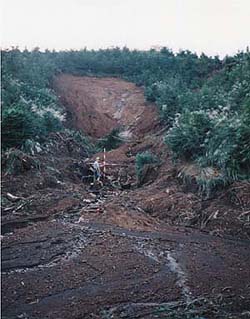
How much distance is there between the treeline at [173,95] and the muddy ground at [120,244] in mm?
629

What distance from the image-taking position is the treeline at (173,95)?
8.02m

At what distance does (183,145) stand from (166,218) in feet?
7.57

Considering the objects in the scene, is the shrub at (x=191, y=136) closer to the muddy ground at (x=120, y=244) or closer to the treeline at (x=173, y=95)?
the treeline at (x=173, y=95)

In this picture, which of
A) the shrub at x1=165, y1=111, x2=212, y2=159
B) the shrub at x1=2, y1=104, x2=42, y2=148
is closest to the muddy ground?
the shrub at x1=165, y1=111, x2=212, y2=159

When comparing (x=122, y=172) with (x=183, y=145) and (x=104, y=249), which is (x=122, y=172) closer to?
(x=183, y=145)

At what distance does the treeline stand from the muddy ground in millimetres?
629

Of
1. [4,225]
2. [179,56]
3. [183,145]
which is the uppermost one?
[179,56]

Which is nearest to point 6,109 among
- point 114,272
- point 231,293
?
point 114,272

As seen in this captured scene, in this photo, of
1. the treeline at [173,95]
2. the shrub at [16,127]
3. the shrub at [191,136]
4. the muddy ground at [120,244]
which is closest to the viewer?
the muddy ground at [120,244]

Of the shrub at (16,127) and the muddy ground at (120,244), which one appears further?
the shrub at (16,127)

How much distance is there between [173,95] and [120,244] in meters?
10.0

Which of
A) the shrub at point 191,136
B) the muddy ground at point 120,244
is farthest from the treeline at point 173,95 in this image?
the muddy ground at point 120,244

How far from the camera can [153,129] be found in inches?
592

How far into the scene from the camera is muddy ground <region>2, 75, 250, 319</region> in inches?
154
